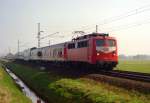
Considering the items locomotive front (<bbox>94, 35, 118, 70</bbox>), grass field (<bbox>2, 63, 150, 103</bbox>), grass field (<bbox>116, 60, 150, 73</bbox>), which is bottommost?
grass field (<bbox>2, 63, 150, 103</bbox>)

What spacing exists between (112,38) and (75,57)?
268 inches

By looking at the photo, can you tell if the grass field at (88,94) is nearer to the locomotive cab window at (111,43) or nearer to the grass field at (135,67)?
the locomotive cab window at (111,43)

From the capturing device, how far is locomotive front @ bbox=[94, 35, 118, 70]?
33.7m

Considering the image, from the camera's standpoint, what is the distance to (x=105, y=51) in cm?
3431

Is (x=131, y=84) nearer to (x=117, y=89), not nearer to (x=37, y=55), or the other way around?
(x=117, y=89)

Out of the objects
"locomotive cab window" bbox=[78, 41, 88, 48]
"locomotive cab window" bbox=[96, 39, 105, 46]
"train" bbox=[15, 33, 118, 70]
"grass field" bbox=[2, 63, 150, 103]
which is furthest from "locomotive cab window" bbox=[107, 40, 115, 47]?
"grass field" bbox=[2, 63, 150, 103]

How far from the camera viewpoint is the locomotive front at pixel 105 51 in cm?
3369

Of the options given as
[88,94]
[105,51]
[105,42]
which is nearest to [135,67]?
[105,42]

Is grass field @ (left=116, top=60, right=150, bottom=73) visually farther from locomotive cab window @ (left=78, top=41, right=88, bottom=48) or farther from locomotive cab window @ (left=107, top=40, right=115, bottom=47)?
locomotive cab window @ (left=78, top=41, right=88, bottom=48)

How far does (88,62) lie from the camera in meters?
34.9

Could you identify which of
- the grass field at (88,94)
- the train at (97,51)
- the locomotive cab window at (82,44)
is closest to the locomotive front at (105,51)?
the train at (97,51)

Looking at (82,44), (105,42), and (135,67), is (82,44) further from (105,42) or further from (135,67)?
(135,67)

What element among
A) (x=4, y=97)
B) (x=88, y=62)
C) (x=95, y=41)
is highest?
(x=95, y=41)

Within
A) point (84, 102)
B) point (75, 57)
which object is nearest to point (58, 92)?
point (84, 102)
